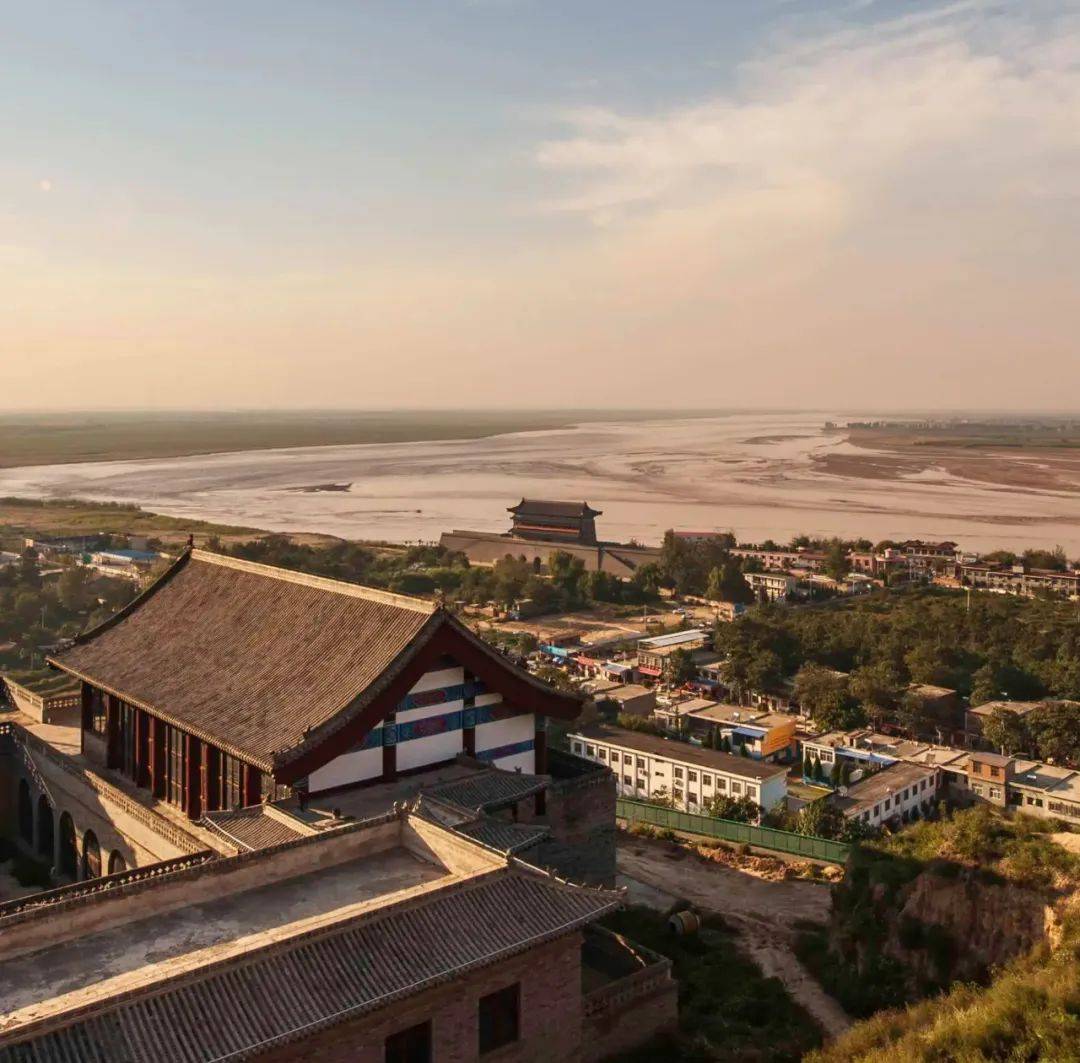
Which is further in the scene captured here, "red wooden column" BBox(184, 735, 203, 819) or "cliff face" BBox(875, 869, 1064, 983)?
"red wooden column" BBox(184, 735, 203, 819)

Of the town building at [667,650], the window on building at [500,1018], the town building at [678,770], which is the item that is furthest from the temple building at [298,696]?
the town building at [667,650]

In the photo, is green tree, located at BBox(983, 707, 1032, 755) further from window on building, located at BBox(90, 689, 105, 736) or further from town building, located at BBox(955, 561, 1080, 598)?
town building, located at BBox(955, 561, 1080, 598)

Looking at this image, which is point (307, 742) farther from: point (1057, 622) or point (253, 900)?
point (1057, 622)

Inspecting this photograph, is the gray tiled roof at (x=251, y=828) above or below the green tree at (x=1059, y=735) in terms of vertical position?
above

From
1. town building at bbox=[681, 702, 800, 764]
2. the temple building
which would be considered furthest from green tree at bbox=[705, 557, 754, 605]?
the temple building

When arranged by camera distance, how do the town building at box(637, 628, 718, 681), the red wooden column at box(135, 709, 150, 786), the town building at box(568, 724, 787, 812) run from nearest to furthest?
the red wooden column at box(135, 709, 150, 786) → the town building at box(568, 724, 787, 812) → the town building at box(637, 628, 718, 681)

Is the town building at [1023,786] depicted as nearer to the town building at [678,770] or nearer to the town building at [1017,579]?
the town building at [678,770]
